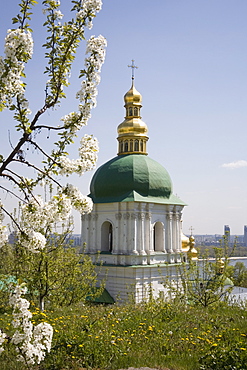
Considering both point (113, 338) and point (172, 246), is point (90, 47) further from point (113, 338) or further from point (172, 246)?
point (172, 246)

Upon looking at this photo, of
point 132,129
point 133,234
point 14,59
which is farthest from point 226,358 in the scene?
point 132,129

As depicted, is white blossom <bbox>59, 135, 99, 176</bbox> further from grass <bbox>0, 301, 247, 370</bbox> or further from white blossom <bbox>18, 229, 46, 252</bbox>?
grass <bbox>0, 301, 247, 370</bbox>

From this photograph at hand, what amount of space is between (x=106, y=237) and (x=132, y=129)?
6.27 meters

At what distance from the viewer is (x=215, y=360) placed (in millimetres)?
5039

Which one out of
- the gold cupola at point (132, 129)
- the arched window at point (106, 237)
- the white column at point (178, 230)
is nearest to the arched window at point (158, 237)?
the white column at point (178, 230)

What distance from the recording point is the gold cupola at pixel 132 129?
23250 mm

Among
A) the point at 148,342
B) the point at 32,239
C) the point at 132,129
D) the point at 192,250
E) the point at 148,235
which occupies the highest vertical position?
the point at 132,129

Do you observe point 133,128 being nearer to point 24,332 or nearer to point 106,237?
point 106,237

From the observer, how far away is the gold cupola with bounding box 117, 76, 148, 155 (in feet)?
76.3

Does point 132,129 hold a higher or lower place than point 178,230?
higher

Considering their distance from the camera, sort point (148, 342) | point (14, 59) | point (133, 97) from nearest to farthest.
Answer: point (14, 59) < point (148, 342) < point (133, 97)

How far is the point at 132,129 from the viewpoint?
77.7 ft

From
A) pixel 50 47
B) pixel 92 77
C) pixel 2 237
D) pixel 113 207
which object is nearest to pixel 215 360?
pixel 2 237

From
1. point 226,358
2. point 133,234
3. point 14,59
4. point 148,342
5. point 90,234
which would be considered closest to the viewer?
point 14,59
